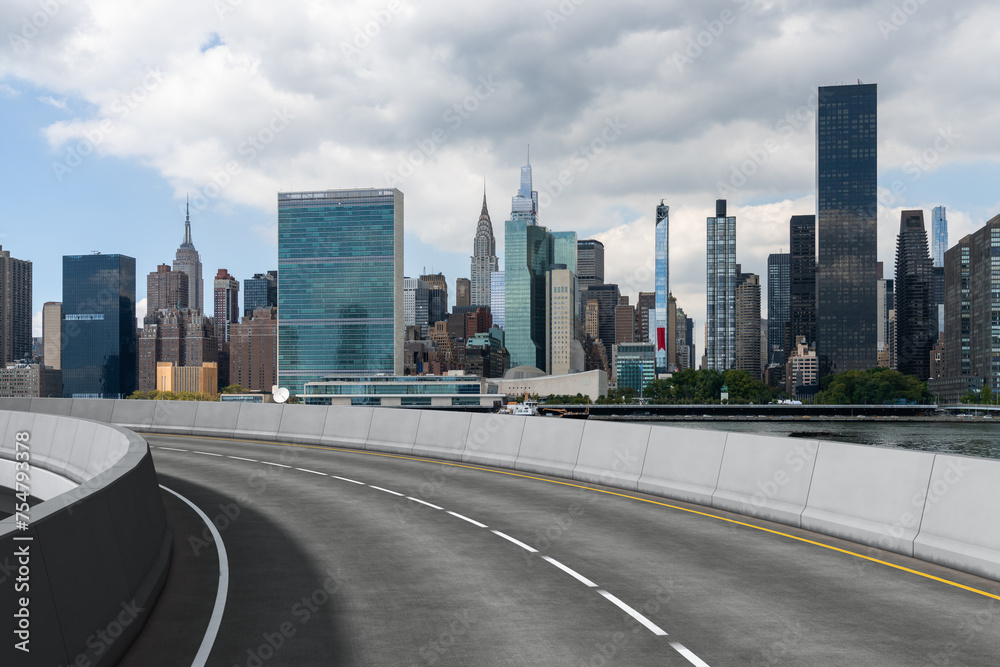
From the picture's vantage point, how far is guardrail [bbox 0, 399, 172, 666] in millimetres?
6016

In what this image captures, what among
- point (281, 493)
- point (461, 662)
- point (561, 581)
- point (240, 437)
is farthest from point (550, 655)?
point (240, 437)

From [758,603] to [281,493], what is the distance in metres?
12.3

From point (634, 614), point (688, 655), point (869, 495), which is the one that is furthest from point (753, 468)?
point (688, 655)

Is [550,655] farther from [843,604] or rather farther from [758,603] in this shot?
[843,604]

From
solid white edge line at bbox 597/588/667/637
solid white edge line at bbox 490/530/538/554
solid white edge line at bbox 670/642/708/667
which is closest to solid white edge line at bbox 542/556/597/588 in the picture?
solid white edge line at bbox 597/588/667/637

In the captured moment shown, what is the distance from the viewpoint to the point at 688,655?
775 cm

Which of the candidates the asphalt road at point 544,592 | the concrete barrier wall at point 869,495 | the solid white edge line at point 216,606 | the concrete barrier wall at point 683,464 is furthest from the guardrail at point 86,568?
the concrete barrier wall at point 683,464

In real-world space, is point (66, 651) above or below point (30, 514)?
below

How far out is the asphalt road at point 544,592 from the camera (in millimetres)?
7969

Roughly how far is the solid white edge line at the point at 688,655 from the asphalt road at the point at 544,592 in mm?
31

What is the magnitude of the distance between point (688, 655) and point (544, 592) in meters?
2.71

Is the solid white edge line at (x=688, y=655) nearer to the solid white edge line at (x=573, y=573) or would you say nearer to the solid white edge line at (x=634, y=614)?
the solid white edge line at (x=634, y=614)

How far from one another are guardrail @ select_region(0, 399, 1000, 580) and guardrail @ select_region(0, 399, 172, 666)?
9.99 meters

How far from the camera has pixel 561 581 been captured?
10766 mm
